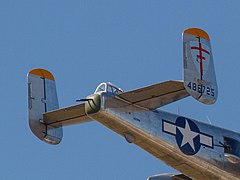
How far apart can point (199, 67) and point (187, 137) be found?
3.49m

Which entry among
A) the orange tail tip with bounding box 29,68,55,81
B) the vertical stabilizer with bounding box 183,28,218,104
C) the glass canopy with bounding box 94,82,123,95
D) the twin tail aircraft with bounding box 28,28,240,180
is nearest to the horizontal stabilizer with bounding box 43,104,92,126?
the twin tail aircraft with bounding box 28,28,240,180

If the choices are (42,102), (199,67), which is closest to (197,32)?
(199,67)

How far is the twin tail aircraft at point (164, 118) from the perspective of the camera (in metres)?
36.4

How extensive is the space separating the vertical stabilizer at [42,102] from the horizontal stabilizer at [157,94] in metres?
4.27

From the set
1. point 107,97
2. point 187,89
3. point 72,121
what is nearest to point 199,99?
point 187,89

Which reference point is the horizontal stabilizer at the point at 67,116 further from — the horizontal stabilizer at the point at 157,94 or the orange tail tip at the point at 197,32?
the orange tail tip at the point at 197,32

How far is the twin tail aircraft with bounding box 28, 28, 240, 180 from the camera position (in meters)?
36.4

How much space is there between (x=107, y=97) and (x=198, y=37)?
3.63 meters

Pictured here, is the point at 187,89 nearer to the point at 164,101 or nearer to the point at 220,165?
the point at 164,101

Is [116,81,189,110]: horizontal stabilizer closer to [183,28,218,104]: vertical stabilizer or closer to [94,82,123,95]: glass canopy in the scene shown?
[94,82,123,95]: glass canopy

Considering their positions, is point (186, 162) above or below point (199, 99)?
below

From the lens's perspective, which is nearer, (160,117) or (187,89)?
(187,89)

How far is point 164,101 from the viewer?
121 ft

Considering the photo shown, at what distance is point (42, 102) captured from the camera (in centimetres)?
4053
